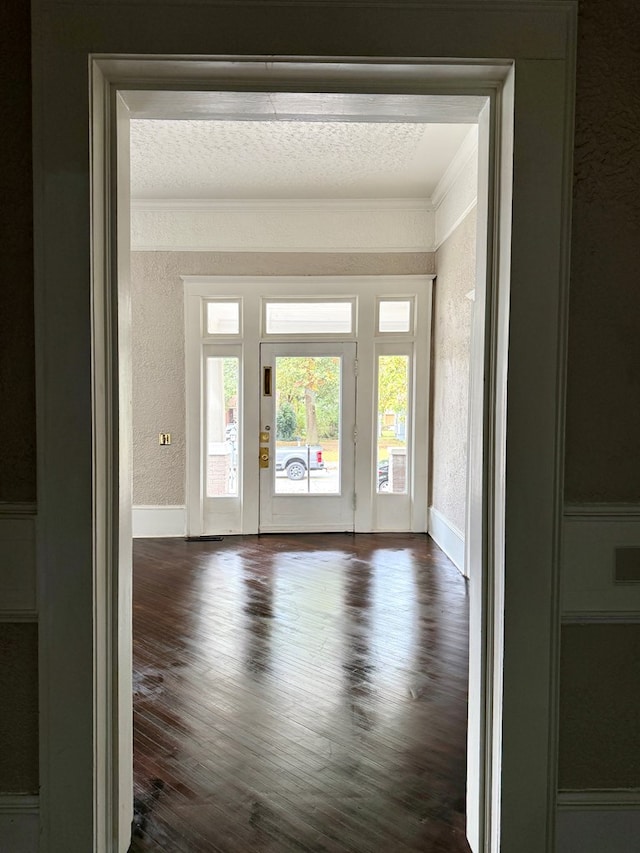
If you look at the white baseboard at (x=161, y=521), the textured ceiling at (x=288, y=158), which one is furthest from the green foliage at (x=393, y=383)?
the white baseboard at (x=161, y=521)

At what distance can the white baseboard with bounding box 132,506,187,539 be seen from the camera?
249 inches

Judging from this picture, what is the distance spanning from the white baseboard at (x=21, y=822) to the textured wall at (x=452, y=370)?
13.0 feet

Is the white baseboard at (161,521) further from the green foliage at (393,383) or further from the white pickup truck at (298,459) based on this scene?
the green foliage at (393,383)

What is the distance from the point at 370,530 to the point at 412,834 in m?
4.55

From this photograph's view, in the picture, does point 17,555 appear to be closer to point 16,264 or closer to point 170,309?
point 16,264

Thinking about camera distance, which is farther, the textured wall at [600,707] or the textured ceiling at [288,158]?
the textured ceiling at [288,158]

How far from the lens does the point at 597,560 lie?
166 cm

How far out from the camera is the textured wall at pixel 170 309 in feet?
20.3

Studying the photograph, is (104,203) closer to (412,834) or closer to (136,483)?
(412,834)

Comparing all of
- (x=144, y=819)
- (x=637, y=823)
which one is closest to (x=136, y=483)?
(x=144, y=819)

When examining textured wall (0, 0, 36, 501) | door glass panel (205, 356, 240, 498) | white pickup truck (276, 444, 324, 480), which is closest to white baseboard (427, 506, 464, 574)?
white pickup truck (276, 444, 324, 480)

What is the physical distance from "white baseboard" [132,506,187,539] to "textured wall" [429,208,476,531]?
2800 mm

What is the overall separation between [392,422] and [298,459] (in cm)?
114

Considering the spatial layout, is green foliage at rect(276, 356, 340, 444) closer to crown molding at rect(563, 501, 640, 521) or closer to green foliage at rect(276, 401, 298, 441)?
green foliage at rect(276, 401, 298, 441)
